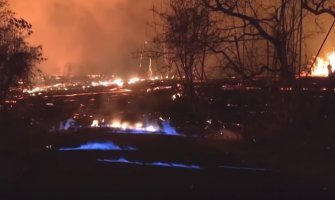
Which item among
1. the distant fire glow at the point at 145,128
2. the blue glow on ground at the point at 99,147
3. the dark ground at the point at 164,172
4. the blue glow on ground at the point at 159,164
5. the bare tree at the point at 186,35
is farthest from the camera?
the bare tree at the point at 186,35

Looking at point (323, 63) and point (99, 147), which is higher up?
point (323, 63)

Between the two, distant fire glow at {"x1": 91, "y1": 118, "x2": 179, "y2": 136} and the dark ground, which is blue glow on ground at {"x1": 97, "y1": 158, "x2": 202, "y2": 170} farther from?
distant fire glow at {"x1": 91, "y1": 118, "x2": 179, "y2": 136}

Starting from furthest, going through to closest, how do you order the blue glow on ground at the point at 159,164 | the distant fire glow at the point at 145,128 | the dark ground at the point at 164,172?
the distant fire glow at the point at 145,128 < the blue glow on ground at the point at 159,164 < the dark ground at the point at 164,172

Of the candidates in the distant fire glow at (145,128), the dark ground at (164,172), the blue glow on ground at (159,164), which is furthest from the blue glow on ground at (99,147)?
the distant fire glow at (145,128)

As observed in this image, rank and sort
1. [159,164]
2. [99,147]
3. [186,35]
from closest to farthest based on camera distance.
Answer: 1. [159,164]
2. [99,147]
3. [186,35]

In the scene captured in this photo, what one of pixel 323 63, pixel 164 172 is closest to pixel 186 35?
pixel 323 63

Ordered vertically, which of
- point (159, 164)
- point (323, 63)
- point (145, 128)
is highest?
point (323, 63)

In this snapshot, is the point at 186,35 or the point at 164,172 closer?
the point at 164,172

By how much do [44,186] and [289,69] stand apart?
963 centimetres

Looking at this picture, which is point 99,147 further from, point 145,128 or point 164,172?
point 145,128

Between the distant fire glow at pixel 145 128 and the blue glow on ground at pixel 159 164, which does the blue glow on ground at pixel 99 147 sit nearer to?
the blue glow on ground at pixel 159 164

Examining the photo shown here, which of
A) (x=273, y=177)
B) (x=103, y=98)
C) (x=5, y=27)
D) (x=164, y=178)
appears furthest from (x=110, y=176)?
(x=103, y=98)

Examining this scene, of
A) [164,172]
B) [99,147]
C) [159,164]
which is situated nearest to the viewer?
[164,172]

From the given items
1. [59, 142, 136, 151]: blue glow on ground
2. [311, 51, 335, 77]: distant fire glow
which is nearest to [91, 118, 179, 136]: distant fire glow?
[59, 142, 136, 151]: blue glow on ground
